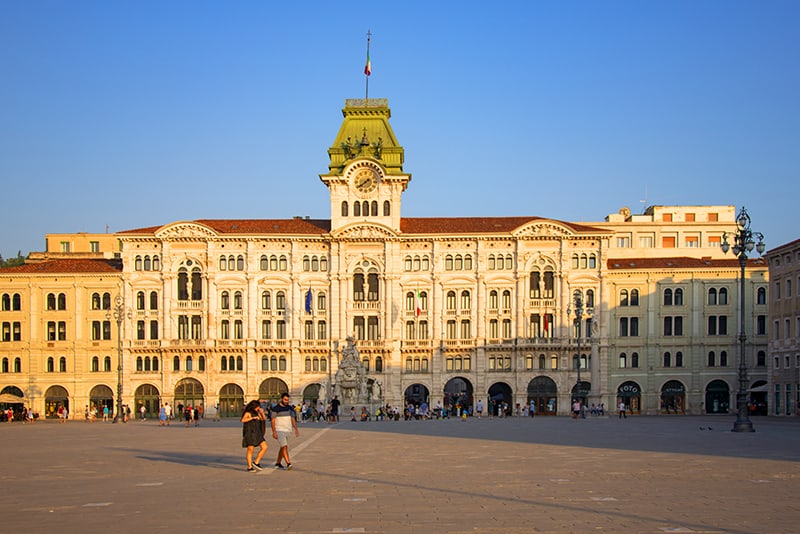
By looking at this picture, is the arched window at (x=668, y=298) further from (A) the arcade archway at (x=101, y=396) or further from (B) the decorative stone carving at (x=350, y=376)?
(A) the arcade archway at (x=101, y=396)

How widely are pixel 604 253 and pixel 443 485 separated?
7297 cm

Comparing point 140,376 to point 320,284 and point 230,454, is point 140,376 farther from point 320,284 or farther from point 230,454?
point 230,454

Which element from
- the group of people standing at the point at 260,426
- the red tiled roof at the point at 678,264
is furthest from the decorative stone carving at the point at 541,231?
the group of people standing at the point at 260,426

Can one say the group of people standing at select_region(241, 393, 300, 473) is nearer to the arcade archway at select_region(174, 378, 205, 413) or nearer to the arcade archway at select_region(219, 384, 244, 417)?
the arcade archway at select_region(219, 384, 244, 417)

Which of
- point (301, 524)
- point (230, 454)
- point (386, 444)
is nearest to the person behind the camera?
point (301, 524)

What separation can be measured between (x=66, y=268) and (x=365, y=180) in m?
28.5

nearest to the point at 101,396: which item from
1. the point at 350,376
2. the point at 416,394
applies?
the point at 416,394

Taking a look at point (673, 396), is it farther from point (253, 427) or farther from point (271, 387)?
point (253, 427)

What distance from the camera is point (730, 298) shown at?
9406 cm

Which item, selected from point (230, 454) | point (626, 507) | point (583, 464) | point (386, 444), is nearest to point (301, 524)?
point (626, 507)

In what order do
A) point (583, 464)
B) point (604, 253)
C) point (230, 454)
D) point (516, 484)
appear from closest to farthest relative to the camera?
point (516, 484), point (583, 464), point (230, 454), point (604, 253)

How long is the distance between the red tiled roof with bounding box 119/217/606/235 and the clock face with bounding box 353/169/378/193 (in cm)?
466

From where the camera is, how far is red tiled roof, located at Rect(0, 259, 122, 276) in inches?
3701

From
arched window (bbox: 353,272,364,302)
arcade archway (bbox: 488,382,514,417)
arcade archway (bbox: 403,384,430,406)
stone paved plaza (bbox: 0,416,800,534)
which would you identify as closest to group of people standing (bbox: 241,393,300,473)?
stone paved plaza (bbox: 0,416,800,534)
